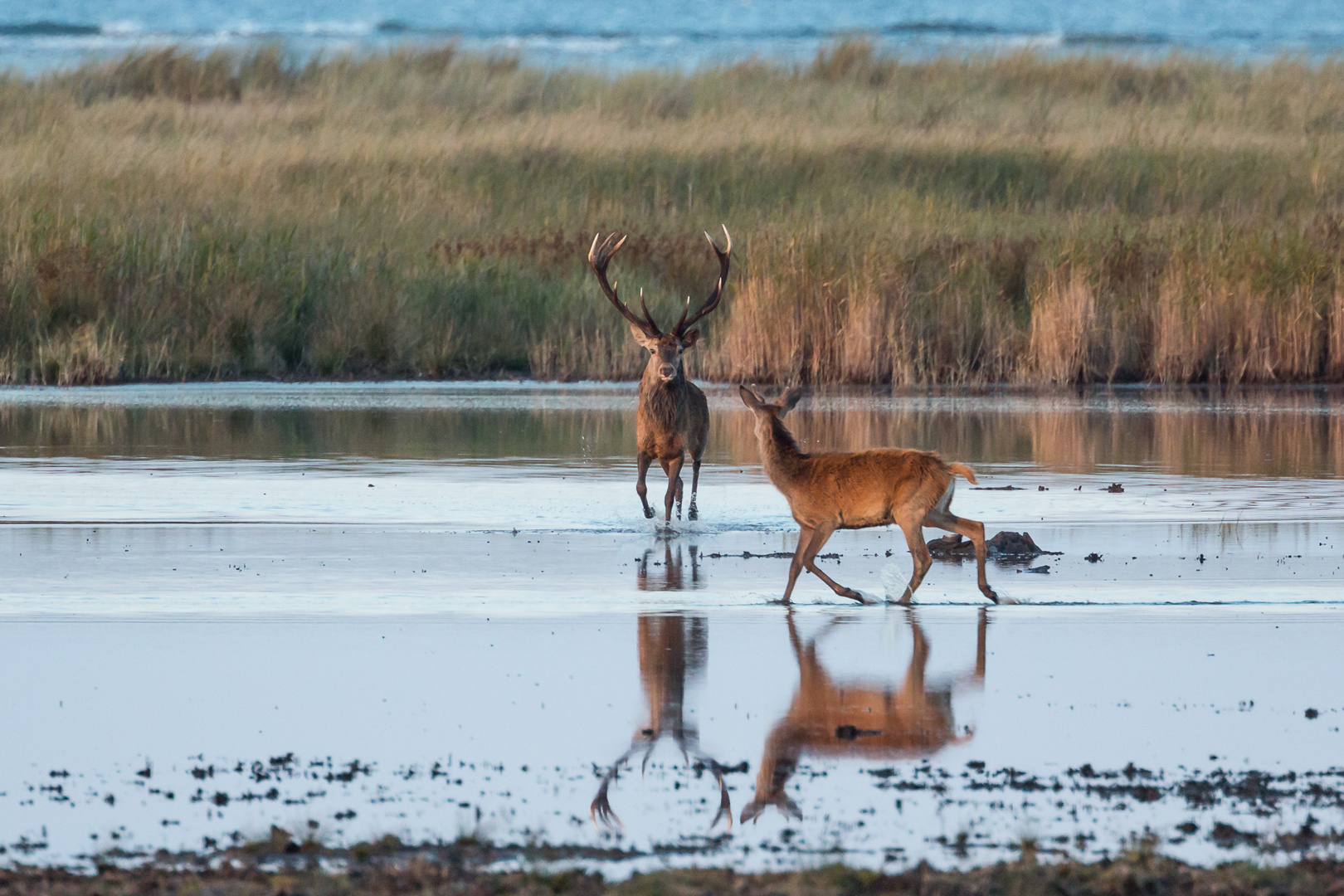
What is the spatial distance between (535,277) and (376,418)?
721 centimetres

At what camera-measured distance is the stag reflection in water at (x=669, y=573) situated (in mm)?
11109

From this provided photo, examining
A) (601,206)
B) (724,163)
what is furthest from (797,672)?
(724,163)

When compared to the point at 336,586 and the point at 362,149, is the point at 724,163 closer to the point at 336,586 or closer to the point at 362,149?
the point at 362,149

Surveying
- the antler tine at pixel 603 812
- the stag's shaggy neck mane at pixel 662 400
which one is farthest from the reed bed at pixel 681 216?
the antler tine at pixel 603 812

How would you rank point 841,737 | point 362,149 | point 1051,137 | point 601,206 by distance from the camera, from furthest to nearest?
point 1051,137
point 362,149
point 601,206
point 841,737

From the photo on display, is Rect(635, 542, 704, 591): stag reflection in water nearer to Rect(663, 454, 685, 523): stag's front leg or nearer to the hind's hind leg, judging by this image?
Rect(663, 454, 685, 523): stag's front leg

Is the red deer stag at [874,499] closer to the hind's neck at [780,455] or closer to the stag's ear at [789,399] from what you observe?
the hind's neck at [780,455]

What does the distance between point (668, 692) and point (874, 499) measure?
2.77 metres

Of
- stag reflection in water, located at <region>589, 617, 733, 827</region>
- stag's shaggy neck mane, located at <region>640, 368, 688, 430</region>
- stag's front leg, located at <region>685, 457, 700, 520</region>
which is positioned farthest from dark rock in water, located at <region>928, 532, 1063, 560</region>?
stag reflection in water, located at <region>589, 617, 733, 827</region>

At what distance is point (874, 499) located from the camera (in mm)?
10781

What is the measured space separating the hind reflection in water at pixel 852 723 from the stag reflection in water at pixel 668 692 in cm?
18

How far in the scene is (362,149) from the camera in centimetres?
4131

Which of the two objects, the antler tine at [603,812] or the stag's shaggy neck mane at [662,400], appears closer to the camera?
the antler tine at [603,812]

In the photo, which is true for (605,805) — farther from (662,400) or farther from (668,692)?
(662,400)
